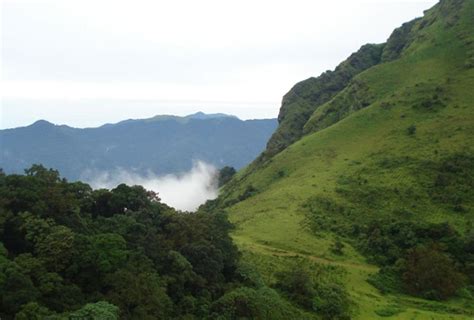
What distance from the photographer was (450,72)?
94.4m

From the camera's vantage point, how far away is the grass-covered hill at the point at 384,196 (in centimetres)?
4469

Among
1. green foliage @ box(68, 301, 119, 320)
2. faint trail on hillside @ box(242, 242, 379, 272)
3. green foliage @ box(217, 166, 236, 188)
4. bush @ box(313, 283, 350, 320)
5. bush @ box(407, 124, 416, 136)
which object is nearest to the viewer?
green foliage @ box(68, 301, 119, 320)

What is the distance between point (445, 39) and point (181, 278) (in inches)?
3742

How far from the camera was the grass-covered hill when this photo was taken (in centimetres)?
4469

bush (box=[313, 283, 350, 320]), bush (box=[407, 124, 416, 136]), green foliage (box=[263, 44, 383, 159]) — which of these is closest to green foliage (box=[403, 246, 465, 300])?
bush (box=[313, 283, 350, 320])

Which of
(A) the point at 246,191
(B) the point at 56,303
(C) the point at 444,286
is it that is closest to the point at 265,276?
(C) the point at 444,286

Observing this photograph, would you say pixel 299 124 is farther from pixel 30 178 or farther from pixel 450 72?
pixel 30 178

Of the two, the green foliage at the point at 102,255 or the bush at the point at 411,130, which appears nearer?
the green foliage at the point at 102,255

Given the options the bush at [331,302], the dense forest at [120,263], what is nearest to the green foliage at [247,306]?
the dense forest at [120,263]

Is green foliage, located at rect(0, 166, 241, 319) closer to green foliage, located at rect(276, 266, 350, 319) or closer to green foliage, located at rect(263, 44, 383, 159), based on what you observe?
green foliage, located at rect(276, 266, 350, 319)

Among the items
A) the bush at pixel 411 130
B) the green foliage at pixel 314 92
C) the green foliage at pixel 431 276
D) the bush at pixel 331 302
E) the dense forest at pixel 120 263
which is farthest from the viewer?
the green foliage at pixel 314 92

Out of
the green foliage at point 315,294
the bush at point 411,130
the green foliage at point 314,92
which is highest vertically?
the green foliage at point 314,92

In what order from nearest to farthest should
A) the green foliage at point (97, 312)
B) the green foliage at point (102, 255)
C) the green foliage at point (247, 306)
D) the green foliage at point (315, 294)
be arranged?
1. the green foliage at point (97, 312)
2. the green foliage at point (102, 255)
3. the green foliage at point (247, 306)
4. the green foliage at point (315, 294)

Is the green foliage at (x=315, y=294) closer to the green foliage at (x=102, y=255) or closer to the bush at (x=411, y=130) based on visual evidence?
the green foliage at (x=102, y=255)
